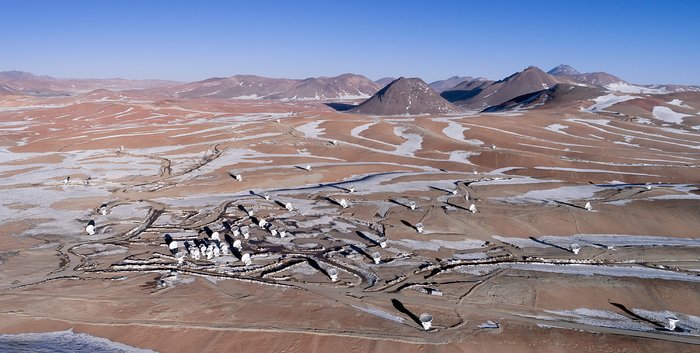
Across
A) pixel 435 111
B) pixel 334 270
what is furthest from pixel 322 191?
pixel 435 111

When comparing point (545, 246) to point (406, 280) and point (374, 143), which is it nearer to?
point (406, 280)

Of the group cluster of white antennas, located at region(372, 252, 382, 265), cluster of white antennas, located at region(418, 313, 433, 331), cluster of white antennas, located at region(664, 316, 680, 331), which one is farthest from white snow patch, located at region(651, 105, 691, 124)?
cluster of white antennas, located at region(418, 313, 433, 331)

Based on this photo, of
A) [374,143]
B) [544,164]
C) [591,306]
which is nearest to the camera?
[591,306]

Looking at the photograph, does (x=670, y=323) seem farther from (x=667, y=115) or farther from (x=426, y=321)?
(x=667, y=115)

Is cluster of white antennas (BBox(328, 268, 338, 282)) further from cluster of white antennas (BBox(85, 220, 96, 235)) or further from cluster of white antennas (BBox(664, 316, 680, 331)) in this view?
cluster of white antennas (BBox(85, 220, 96, 235))

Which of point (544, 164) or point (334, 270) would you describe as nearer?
point (334, 270)

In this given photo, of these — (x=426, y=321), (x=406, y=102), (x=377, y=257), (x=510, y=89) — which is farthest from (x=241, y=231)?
(x=510, y=89)
